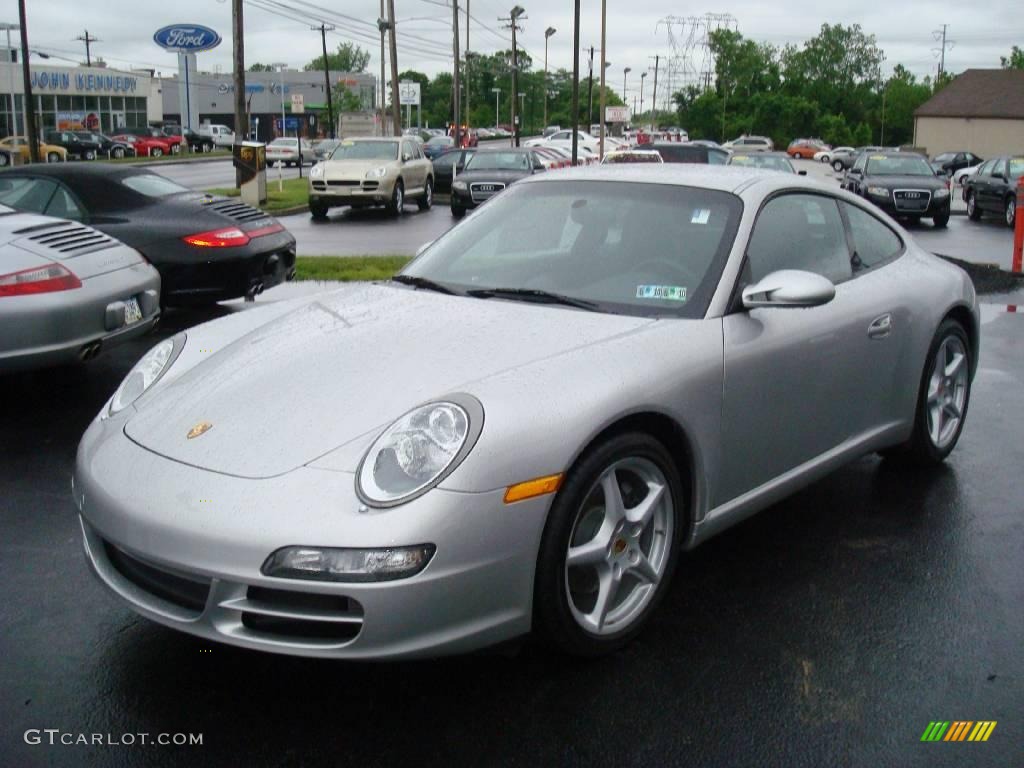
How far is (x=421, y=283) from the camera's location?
4.21 metres

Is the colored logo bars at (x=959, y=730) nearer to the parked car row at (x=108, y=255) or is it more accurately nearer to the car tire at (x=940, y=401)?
the car tire at (x=940, y=401)

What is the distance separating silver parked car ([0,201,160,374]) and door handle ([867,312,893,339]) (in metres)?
4.16

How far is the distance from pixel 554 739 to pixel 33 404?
466cm

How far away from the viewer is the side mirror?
142 inches

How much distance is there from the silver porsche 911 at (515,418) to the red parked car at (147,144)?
61888mm

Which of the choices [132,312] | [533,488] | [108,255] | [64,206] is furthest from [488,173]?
[533,488]

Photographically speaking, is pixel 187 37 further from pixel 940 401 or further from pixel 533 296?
pixel 533 296

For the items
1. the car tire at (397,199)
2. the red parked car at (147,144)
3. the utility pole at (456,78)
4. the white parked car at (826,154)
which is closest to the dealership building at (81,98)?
the red parked car at (147,144)

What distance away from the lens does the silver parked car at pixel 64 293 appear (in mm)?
5746

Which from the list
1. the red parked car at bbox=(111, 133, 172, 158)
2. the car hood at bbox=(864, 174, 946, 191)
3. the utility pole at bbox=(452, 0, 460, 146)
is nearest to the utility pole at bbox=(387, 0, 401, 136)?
the utility pole at bbox=(452, 0, 460, 146)

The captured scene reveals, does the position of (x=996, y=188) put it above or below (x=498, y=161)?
below

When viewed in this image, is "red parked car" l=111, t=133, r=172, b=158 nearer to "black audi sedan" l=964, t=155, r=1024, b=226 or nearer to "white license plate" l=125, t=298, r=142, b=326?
"black audi sedan" l=964, t=155, r=1024, b=226

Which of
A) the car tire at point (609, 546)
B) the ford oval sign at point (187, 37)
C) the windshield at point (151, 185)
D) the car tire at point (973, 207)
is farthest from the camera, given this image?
the ford oval sign at point (187, 37)

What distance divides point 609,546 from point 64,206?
6.80 meters
